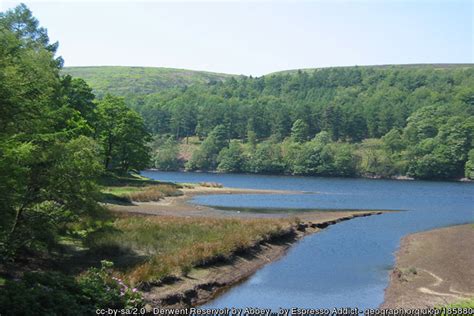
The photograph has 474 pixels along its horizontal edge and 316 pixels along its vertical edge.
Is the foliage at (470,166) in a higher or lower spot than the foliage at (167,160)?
higher

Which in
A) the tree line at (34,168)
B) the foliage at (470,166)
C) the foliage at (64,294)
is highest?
the tree line at (34,168)

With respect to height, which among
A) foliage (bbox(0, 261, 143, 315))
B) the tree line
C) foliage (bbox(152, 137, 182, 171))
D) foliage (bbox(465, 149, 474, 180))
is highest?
the tree line

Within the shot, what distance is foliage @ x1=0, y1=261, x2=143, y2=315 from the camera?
16594mm

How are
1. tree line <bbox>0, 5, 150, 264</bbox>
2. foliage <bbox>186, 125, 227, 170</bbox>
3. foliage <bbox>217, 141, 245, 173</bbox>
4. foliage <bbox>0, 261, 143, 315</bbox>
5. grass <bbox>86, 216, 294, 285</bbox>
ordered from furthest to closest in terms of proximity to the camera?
foliage <bbox>186, 125, 227, 170</bbox> → foliage <bbox>217, 141, 245, 173</bbox> → grass <bbox>86, 216, 294, 285</bbox> → tree line <bbox>0, 5, 150, 264</bbox> → foliage <bbox>0, 261, 143, 315</bbox>

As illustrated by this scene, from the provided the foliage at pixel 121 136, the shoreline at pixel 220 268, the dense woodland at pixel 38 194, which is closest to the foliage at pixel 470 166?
the foliage at pixel 121 136

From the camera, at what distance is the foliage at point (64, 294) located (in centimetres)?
1659

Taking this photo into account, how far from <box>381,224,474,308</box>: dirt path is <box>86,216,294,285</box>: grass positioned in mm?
9179

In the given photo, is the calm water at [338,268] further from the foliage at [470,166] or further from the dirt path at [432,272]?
the foliage at [470,166]

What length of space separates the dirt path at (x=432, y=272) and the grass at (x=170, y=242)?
918cm

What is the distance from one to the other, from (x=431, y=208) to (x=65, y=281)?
2622 inches

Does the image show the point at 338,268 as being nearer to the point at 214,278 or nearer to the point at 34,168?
the point at 214,278

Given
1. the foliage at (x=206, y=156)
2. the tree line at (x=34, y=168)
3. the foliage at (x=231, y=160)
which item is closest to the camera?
the tree line at (x=34, y=168)

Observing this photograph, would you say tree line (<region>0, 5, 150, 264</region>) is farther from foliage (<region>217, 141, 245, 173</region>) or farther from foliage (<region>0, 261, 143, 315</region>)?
foliage (<region>217, 141, 245, 173</region>)

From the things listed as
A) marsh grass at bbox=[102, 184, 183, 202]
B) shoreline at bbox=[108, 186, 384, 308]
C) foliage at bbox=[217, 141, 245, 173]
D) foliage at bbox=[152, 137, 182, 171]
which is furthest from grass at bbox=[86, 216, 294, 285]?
foliage at bbox=[152, 137, 182, 171]
